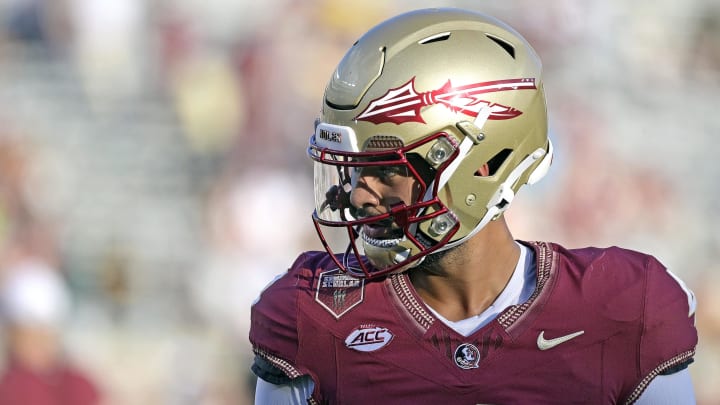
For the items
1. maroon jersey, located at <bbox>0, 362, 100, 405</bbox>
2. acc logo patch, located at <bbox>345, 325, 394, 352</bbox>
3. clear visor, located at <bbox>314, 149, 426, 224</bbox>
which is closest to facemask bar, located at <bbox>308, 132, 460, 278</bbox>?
clear visor, located at <bbox>314, 149, 426, 224</bbox>

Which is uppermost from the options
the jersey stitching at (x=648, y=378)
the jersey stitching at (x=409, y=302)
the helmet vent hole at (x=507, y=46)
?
the helmet vent hole at (x=507, y=46)

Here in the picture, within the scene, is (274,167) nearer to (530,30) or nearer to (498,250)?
(530,30)

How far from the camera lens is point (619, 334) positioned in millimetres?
2271

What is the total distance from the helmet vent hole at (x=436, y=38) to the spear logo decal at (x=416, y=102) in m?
0.09

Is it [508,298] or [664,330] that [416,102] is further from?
[664,330]

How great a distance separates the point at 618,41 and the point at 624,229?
1289 millimetres

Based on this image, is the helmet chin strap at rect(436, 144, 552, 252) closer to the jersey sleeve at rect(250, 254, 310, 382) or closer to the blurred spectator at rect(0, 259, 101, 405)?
the jersey sleeve at rect(250, 254, 310, 382)

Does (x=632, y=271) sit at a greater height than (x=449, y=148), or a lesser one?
lesser

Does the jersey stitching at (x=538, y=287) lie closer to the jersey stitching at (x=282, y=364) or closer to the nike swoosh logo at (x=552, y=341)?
the nike swoosh logo at (x=552, y=341)

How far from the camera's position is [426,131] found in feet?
7.42

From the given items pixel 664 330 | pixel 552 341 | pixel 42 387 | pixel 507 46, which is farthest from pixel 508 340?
pixel 42 387

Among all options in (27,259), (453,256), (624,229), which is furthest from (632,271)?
(27,259)

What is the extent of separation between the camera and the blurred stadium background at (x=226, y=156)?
19.2 feet

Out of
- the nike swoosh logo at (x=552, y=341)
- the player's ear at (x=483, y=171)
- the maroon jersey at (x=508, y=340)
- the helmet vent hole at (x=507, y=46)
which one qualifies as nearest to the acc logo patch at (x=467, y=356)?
the maroon jersey at (x=508, y=340)
